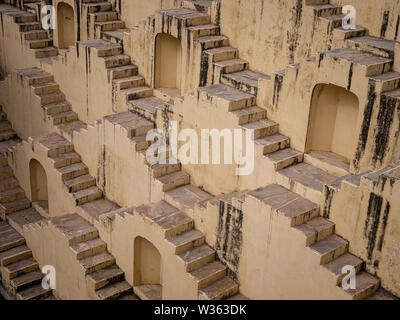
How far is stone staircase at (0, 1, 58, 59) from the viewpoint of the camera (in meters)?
14.6

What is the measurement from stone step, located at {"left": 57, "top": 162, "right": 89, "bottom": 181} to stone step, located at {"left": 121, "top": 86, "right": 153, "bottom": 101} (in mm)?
1879

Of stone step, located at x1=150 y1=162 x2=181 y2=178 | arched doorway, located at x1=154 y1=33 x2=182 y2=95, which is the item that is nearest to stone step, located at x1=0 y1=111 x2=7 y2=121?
arched doorway, located at x1=154 y1=33 x2=182 y2=95

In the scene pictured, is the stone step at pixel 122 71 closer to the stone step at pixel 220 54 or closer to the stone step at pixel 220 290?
the stone step at pixel 220 54

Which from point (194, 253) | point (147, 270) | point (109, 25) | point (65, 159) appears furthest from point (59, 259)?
point (109, 25)

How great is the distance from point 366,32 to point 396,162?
96.8 inches

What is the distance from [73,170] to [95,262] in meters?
2.44

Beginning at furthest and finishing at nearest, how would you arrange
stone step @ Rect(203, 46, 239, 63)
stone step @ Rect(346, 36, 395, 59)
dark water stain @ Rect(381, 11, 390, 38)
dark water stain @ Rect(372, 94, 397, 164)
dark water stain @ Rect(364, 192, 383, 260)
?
1. stone step @ Rect(203, 46, 239, 63)
2. dark water stain @ Rect(381, 11, 390, 38)
3. stone step @ Rect(346, 36, 395, 59)
4. dark water stain @ Rect(372, 94, 397, 164)
5. dark water stain @ Rect(364, 192, 383, 260)

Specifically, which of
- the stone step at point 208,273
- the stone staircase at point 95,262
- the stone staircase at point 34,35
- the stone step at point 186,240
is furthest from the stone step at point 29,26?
the stone step at point 208,273

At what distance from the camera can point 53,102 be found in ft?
45.0

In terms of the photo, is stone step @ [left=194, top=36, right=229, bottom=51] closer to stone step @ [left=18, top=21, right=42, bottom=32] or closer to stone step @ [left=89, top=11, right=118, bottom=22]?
stone step @ [left=89, top=11, right=118, bottom=22]

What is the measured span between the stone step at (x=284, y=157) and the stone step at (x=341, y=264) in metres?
1.80

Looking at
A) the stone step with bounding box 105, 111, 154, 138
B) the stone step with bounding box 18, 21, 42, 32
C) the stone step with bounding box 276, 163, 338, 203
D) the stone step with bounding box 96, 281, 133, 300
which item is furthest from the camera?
the stone step with bounding box 18, 21, 42, 32

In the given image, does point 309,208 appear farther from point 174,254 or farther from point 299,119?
point 174,254
